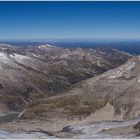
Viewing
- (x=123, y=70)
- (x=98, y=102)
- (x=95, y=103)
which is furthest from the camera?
(x=123, y=70)

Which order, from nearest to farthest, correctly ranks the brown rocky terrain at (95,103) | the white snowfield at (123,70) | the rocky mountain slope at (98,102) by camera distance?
1. the brown rocky terrain at (95,103)
2. the rocky mountain slope at (98,102)
3. the white snowfield at (123,70)

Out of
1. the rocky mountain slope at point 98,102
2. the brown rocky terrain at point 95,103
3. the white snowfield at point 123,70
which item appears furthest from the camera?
the white snowfield at point 123,70

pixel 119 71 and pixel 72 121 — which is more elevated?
pixel 119 71

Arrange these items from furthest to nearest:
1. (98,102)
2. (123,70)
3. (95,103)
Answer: (123,70)
(98,102)
(95,103)

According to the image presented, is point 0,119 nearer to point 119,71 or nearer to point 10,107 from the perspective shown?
point 10,107

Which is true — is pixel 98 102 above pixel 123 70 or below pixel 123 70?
below

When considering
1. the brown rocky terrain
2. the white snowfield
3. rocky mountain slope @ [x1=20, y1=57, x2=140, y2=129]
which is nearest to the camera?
the brown rocky terrain

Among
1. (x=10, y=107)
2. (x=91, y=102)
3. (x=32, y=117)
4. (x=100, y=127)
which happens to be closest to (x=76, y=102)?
(x=91, y=102)

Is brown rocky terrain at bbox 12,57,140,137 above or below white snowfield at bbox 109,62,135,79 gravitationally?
below

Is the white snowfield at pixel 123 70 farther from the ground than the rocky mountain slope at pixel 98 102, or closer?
farther from the ground

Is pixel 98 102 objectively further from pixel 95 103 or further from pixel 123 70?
pixel 123 70

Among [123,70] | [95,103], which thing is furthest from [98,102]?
[123,70]
